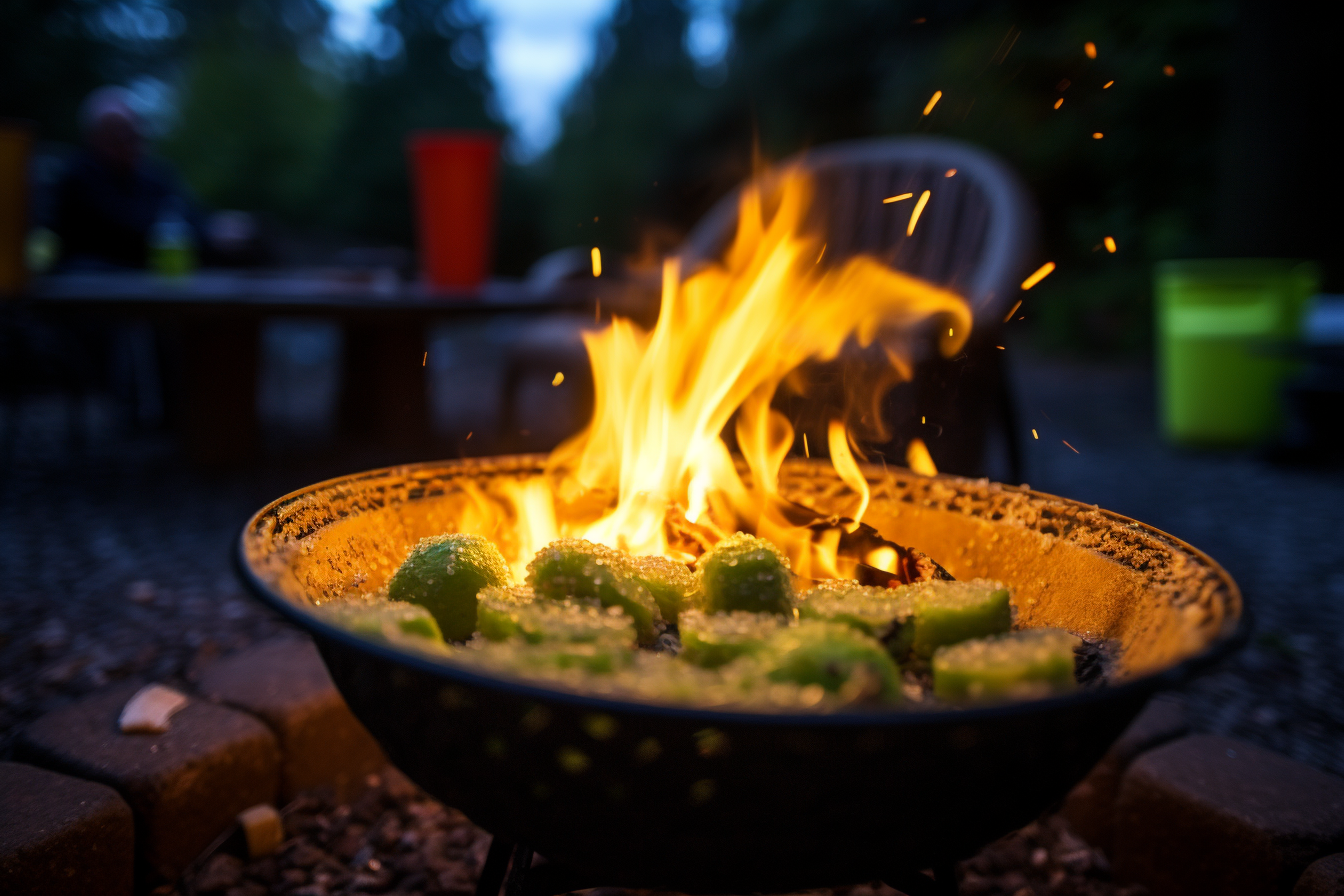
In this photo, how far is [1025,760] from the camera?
730mm

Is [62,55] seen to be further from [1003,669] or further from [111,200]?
[1003,669]

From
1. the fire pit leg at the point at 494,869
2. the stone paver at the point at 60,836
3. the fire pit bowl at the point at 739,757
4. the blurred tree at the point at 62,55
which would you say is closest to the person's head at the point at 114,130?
the stone paver at the point at 60,836

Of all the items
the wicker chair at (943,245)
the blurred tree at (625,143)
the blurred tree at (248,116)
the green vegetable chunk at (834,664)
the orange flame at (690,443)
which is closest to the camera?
the green vegetable chunk at (834,664)

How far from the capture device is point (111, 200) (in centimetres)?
573

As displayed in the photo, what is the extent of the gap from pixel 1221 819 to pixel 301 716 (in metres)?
1.44

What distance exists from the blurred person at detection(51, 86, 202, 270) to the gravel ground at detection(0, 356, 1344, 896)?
123 cm

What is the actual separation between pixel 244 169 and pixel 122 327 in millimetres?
16582

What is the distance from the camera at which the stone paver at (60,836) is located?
1.09 meters

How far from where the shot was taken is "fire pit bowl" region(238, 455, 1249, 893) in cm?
67

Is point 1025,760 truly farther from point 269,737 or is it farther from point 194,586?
point 194,586

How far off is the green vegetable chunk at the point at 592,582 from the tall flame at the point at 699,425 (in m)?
0.27

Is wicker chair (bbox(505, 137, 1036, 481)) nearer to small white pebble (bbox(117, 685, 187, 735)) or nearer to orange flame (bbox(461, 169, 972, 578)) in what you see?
orange flame (bbox(461, 169, 972, 578))

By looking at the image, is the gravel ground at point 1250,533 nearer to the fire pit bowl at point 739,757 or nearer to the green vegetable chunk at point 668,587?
the fire pit bowl at point 739,757

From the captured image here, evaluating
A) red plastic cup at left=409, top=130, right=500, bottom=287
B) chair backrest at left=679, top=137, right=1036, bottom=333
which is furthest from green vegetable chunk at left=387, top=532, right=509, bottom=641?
red plastic cup at left=409, top=130, right=500, bottom=287
